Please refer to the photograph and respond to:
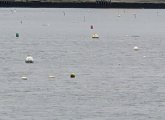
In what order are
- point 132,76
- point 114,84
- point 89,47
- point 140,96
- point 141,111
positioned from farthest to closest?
point 89,47 < point 132,76 < point 114,84 < point 140,96 < point 141,111

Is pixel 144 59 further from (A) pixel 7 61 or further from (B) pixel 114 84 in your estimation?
(B) pixel 114 84

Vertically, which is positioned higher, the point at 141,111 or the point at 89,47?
the point at 141,111

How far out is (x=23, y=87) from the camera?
69938 mm

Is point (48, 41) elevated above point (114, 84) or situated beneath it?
situated beneath

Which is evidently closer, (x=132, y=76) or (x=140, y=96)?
(x=140, y=96)

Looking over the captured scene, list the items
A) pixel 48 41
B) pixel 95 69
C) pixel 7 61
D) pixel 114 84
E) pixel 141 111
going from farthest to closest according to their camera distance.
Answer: pixel 48 41
pixel 7 61
pixel 95 69
pixel 114 84
pixel 141 111

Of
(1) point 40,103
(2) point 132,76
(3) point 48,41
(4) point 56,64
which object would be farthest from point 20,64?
(3) point 48,41

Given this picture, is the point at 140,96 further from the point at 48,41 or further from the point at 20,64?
the point at 48,41

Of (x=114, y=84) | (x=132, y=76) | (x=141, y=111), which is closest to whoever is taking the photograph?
(x=141, y=111)

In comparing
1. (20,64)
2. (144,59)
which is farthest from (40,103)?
(144,59)

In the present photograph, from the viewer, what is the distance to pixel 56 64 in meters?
87.1

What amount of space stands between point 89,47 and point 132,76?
3370 centimetres

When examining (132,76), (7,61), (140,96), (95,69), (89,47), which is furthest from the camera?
(89,47)

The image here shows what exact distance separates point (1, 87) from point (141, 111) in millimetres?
12468
